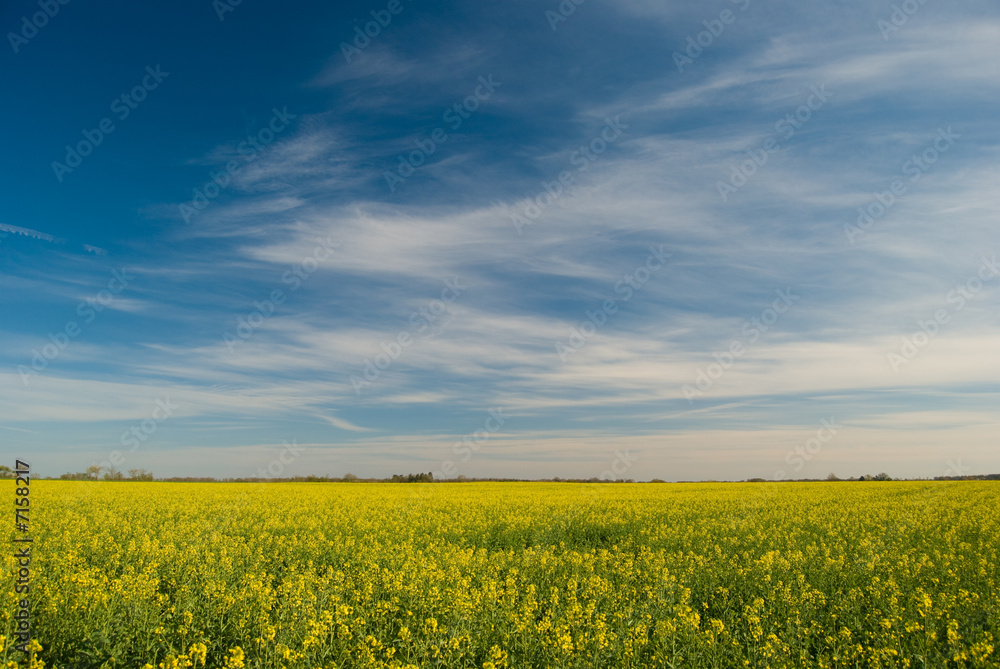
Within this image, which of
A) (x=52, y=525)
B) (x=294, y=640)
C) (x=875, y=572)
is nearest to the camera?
(x=294, y=640)

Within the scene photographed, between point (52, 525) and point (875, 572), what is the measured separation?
74.3ft

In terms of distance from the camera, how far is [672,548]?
14.2 meters

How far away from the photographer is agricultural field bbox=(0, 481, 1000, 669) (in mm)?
6566

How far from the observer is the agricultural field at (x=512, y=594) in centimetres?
657

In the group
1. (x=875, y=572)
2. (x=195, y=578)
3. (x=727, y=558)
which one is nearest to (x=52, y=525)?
(x=195, y=578)

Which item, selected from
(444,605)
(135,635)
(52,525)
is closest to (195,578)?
(135,635)

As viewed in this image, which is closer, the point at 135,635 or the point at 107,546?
the point at 135,635

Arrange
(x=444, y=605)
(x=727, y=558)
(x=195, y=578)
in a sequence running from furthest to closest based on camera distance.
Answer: (x=727, y=558)
(x=195, y=578)
(x=444, y=605)

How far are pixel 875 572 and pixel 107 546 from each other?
18.3 metres

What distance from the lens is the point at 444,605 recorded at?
7820 millimetres

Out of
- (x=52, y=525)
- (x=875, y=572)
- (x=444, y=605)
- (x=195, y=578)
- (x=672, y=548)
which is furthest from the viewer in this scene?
(x=52, y=525)

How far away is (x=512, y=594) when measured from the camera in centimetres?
845

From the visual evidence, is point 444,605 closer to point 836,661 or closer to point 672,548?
Result: point 836,661

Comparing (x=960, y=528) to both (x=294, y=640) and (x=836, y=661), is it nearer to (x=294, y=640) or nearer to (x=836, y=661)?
(x=836, y=661)
